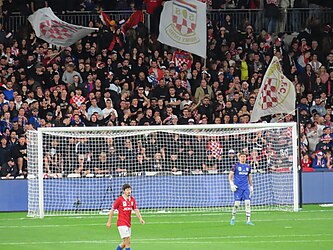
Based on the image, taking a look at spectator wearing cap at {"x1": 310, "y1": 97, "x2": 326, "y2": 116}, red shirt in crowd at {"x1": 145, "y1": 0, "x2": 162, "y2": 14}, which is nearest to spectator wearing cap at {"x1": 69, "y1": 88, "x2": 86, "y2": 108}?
red shirt in crowd at {"x1": 145, "y1": 0, "x2": 162, "y2": 14}

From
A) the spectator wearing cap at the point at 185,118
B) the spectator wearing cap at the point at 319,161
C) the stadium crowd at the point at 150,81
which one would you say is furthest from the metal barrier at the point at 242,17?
the spectator wearing cap at the point at 319,161

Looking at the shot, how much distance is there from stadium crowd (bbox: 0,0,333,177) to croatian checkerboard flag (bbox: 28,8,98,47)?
58cm

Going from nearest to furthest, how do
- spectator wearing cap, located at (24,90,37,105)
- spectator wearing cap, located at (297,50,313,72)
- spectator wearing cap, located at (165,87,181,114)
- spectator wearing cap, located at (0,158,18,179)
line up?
spectator wearing cap, located at (0,158,18,179)
spectator wearing cap, located at (24,90,37,105)
spectator wearing cap, located at (165,87,181,114)
spectator wearing cap, located at (297,50,313,72)

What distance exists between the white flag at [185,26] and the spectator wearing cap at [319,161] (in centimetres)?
450

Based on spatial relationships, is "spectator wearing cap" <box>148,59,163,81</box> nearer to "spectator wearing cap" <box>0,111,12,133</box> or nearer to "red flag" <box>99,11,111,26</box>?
"red flag" <box>99,11,111,26</box>

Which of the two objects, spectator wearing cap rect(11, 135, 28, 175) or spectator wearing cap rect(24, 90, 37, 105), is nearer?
spectator wearing cap rect(11, 135, 28, 175)

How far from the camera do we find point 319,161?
30375 mm

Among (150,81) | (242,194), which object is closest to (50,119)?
(150,81)

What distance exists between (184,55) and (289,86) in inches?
179

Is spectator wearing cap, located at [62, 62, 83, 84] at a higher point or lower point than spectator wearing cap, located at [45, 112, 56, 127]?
higher

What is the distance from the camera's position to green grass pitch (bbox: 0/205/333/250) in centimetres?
2081

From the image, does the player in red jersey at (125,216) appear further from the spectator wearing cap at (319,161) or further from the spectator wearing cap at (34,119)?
the spectator wearing cap at (319,161)

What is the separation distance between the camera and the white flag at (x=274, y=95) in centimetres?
2934

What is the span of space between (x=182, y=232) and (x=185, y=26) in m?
10.1
